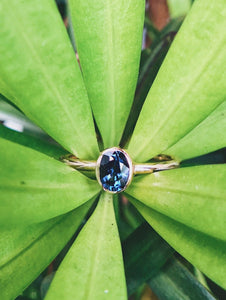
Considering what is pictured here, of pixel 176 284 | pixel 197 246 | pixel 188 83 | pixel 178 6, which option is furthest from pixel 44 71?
pixel 178 6

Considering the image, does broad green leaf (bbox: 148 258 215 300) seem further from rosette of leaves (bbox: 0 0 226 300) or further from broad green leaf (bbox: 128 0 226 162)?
broad green leaf (bbox: 128 0 226 162)

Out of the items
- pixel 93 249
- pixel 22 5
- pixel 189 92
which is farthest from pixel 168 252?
pixel 22 5

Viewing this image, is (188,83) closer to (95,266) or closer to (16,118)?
(95,266)

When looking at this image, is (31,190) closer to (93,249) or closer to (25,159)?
(25,159)

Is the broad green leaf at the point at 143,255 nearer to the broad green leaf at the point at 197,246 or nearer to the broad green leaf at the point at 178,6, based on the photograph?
the broad green leaf at the point at 197,246

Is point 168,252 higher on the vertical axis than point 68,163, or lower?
lower
